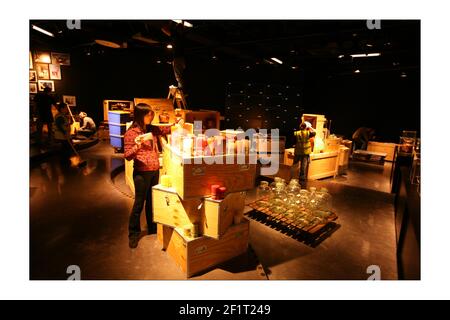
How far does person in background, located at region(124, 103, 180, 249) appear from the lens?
325cm

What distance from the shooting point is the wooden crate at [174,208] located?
3.02m

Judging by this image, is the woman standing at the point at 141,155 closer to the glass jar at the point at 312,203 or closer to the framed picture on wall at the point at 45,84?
the glass jar at the point at 312,203

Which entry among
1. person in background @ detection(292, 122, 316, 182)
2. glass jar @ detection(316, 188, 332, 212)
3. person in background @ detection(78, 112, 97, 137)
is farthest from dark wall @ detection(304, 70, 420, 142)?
person in background @ detection(78, 112, 97, 137)

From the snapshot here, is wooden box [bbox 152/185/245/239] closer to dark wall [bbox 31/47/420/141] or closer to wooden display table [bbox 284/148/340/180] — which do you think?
wooden display table [bbox 284/148/340/180]

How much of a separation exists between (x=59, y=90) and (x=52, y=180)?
21.7 feet

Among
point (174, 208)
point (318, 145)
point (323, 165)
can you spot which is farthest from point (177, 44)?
point (323, 165)

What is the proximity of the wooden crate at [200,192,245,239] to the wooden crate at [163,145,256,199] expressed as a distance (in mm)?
118

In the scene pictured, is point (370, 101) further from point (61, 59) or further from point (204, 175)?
point (61, 59)

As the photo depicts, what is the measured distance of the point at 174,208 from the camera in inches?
122

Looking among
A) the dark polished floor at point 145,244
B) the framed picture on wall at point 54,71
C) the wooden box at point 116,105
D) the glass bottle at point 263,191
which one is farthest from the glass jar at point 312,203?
the framed picture on wall at point 54,71

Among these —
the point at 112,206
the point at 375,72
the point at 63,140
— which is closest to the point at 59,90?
the point at 63,140

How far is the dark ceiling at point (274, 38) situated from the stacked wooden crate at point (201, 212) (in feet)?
12.2

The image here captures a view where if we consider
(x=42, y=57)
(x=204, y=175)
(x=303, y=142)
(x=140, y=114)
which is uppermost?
(x=42, y=57)

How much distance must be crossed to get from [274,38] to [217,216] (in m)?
5.74
